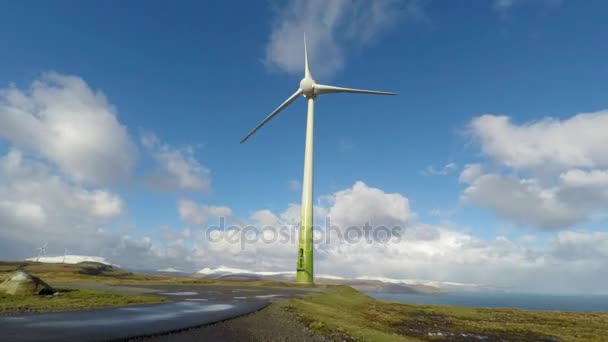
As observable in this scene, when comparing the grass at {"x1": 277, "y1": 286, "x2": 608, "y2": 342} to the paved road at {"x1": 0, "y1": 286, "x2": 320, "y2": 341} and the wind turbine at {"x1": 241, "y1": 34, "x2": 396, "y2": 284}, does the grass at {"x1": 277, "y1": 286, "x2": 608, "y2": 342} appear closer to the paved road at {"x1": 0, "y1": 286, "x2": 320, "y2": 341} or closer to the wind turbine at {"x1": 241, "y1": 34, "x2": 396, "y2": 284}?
the paved road at {"x1": 0, "y1": 286, "x2": 320, "y2": 341}

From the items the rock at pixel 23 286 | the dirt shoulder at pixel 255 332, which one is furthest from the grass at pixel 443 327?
the rock at pixel 23 286

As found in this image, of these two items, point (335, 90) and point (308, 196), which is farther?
point (335, 90)

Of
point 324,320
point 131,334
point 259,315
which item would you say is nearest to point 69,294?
point 259,315

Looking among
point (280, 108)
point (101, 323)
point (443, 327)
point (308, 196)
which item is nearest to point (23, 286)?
point (101, 323)

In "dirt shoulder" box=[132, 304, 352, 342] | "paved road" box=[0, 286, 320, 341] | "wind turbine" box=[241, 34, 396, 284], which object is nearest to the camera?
"paved road" box=[0, 286, 320, 341]

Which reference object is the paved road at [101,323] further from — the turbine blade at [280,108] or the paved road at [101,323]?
the turbine blade at [280,108]

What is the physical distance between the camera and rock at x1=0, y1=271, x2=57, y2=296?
93.0 feet

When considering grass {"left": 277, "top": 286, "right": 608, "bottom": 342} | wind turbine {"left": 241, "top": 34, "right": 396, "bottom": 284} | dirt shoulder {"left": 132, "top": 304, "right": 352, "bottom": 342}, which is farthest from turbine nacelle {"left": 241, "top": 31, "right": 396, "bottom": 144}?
dirt shoulder {"left": 132, "top": 304, "right": 352, "bottom": 342}

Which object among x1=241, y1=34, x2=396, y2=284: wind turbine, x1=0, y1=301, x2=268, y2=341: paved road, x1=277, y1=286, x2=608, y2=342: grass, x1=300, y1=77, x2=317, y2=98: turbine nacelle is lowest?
x1=277, y1=286, x2=608, y2=342: grass

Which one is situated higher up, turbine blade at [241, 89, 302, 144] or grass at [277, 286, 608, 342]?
turbine blade at [241, 89, 302, 144]

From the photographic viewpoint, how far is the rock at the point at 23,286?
28.3 m

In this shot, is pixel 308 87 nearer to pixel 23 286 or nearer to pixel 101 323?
pixel 23 286

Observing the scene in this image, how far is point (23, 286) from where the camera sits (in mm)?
28797

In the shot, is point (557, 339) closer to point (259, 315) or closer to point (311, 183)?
point (259, 315)
